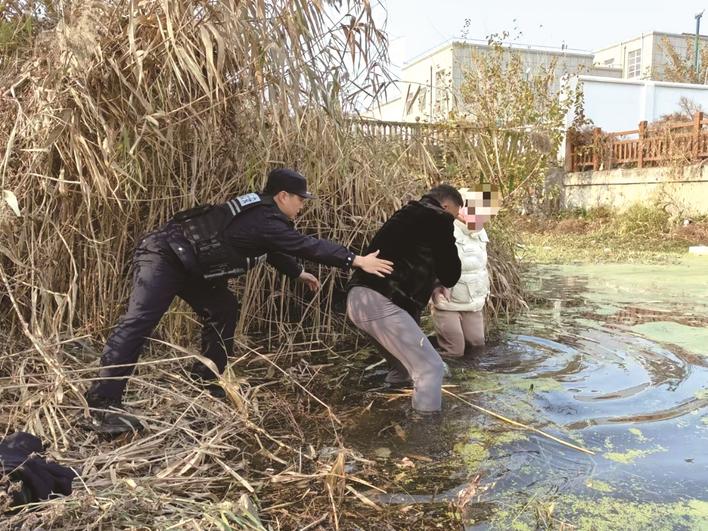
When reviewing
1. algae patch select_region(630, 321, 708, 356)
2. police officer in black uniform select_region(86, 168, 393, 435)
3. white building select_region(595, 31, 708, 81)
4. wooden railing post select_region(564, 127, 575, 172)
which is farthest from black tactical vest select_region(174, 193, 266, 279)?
white building select_region(595, 31, 708, 81)

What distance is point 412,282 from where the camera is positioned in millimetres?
3252

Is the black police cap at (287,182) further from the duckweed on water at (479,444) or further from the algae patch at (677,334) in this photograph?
the algae patch at (677,334)

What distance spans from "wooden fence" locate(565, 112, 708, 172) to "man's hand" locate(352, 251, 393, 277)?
1241cm

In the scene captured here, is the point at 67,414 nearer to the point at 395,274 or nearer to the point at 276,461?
the point at 276,461

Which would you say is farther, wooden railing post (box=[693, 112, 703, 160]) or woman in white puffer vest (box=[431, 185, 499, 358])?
wooden railing post (box=[693, 112, 703, 160])

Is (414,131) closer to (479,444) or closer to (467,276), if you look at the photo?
(467,276)

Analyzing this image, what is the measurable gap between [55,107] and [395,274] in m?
2.01

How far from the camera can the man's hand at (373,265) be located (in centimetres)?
294

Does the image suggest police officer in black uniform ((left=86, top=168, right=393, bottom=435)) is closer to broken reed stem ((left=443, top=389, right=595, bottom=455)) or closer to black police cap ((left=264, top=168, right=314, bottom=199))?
black police cap ((left=264, top=168, right=314, bottom=199))

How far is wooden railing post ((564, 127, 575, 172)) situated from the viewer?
16.2m

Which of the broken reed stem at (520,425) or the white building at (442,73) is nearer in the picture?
the broken reed stem at (520,425)

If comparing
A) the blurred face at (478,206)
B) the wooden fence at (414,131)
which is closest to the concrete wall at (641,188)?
the wooden fence at (414,131)

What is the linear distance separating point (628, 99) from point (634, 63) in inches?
630

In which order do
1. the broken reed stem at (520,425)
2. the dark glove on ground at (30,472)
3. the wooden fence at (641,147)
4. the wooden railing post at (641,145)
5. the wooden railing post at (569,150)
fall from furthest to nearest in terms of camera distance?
the wooden railing post at (569,150) < the wooden railing post at (641,145) < the wooden fence at (641,147) < the broken reed stem at (520,425) < the dark glove on ground at (30,472)
